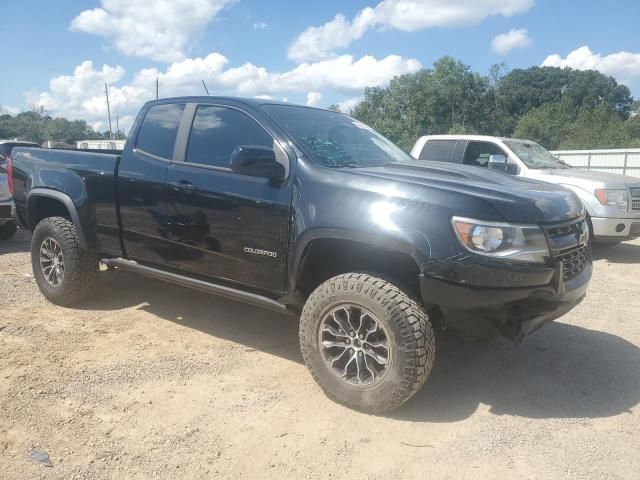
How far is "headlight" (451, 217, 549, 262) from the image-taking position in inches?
110

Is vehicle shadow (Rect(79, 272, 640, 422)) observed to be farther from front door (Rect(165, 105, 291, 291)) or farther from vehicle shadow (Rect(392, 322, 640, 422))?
front door (Rect(165, 105, 291, 291))

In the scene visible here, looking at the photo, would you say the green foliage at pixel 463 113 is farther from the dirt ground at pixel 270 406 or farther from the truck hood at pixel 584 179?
the dirt ground at pixel 270 406

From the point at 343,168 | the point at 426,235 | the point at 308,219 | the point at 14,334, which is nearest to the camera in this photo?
the point at 426,235

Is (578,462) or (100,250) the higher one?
(100,250)

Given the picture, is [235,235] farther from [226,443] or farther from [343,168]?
[226,443]

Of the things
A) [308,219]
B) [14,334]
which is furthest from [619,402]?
[14,334]

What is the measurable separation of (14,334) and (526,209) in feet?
13.2

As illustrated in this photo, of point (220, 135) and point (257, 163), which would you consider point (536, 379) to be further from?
point (220, 135)

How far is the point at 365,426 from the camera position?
2.98m

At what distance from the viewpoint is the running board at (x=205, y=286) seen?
352 centimetres

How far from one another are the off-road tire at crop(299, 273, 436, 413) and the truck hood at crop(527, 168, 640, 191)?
5341 millimetres

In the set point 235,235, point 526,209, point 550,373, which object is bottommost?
point 550,373

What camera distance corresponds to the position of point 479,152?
8.67m

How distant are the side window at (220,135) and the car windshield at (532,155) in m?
5.95
